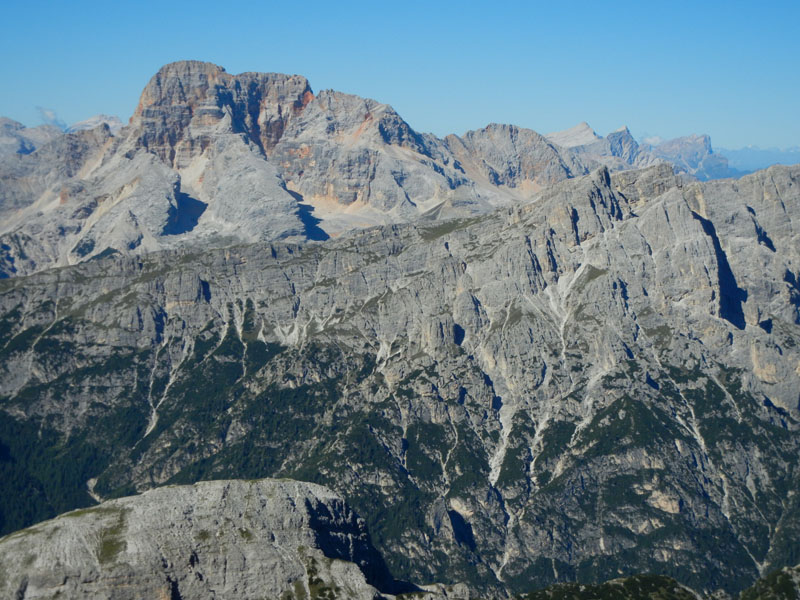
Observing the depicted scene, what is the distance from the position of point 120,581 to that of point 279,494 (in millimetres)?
33544

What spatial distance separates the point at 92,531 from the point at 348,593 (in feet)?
152

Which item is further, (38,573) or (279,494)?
(279,494)

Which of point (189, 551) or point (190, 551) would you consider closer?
point (189, 551)

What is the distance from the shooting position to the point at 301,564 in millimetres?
189500

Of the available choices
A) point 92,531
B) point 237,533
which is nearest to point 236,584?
point 237,533

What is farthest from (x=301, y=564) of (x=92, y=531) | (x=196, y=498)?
(x=92, y=531)

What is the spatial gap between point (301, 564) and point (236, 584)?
12304 mm

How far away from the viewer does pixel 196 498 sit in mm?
191375

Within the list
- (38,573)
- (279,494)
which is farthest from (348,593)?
(38,573)

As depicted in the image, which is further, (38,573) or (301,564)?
(301,564)

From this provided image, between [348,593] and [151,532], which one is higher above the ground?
[151,532]

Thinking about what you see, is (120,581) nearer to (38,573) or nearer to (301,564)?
(38,573)

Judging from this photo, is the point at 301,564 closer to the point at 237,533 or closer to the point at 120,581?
the point at 237,533

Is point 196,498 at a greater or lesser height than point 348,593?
greater
